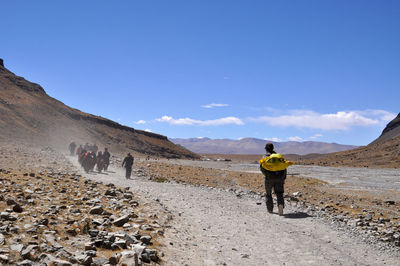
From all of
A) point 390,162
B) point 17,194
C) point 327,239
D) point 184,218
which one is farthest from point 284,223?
point 390,162

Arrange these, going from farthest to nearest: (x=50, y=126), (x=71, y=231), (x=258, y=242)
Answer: (x=50, y=126) < (x=258, y=242) < (x=71, y=231)

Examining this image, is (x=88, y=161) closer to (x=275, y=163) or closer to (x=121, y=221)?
(x=275, y=163)

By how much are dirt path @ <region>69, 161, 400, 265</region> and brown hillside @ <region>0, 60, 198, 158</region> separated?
56.3 meters

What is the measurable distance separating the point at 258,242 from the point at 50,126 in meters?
82.8

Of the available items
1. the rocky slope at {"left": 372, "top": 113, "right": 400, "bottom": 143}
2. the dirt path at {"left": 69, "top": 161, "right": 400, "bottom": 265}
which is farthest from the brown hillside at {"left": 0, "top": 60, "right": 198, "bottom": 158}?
the rocky slope at {"left": 372, "top": 113, "right": 400, "bottom": 143}

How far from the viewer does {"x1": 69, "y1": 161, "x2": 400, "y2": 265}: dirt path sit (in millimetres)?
6449

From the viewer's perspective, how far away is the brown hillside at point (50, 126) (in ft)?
225

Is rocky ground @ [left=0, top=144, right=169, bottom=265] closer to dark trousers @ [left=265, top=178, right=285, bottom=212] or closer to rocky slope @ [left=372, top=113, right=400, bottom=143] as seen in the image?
dark trousers @ [left=265, top=178, right=285, bottom=212]

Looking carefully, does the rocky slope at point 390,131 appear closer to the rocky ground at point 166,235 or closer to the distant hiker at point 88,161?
the distant hiker at point 88,161

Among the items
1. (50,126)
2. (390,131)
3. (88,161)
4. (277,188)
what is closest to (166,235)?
(277,188)

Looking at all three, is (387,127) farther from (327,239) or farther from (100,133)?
(327,239)

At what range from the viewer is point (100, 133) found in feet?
348

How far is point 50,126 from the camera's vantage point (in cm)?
8119

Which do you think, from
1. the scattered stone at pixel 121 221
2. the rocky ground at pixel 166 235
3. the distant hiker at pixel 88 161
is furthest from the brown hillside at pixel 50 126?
the scattered stone at pixel 121 221
